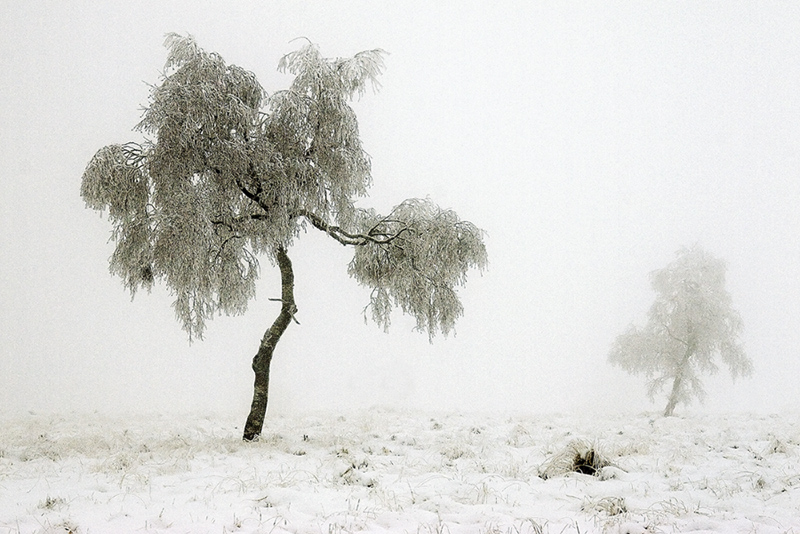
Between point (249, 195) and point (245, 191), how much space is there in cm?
12

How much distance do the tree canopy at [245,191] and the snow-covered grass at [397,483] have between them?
122 inches

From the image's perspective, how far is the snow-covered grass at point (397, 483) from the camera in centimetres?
516

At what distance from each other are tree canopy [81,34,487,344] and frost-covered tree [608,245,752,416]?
54.4ft

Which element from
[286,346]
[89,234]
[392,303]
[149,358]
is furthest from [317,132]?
[89,234]

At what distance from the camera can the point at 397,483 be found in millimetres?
7086

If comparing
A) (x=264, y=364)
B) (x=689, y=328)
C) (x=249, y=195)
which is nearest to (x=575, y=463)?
(x=264, y=364)

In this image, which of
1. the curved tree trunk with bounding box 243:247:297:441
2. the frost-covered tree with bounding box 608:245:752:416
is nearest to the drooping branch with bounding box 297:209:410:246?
the curved tree trunk with bounding box 243:247:297:441

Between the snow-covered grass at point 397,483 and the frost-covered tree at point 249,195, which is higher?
the frost-covered tree at point 249,195

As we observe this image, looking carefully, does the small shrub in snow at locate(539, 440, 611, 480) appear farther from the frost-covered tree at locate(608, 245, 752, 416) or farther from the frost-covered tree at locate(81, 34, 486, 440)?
the frost-covered tree at locate(608, 245, 752, 416)

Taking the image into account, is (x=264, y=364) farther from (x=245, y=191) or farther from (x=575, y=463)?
(x=575, y=463)

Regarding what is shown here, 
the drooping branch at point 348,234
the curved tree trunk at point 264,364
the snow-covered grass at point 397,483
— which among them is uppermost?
the drooping branch at point 348,234

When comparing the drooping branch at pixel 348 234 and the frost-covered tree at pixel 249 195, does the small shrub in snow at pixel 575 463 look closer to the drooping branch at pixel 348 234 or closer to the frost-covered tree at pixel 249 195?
the frost-covered tree at pixel 249 195

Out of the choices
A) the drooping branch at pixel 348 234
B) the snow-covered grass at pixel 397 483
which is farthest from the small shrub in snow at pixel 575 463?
the drooping branch at pixel 348 234

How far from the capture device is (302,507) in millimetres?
5684
